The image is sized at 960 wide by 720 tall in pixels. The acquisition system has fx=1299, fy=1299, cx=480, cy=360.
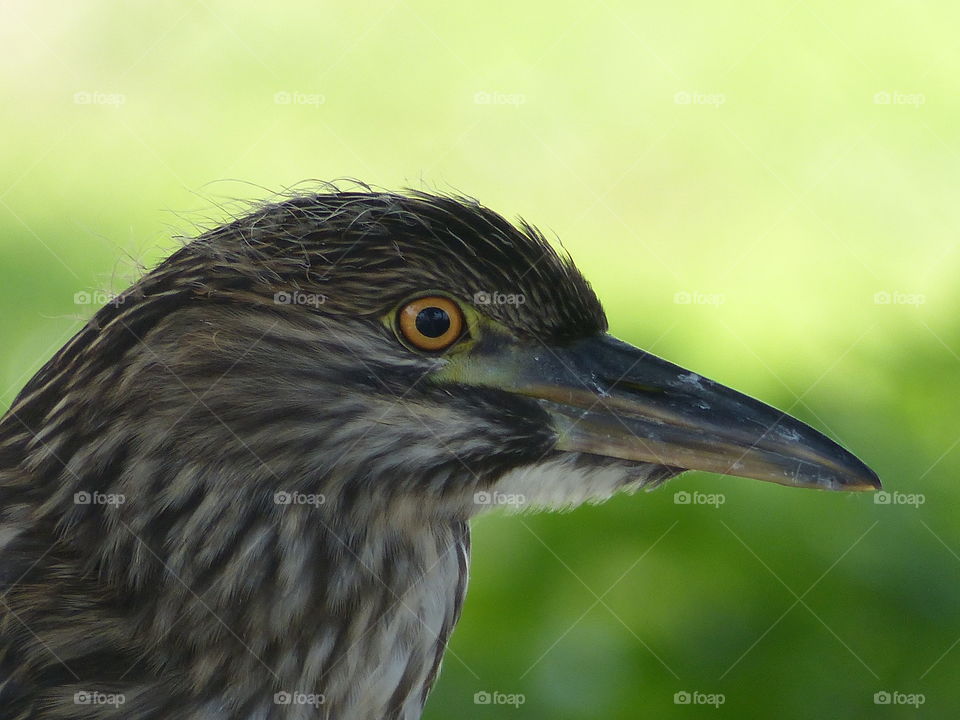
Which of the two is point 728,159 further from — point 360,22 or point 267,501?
point 267,501

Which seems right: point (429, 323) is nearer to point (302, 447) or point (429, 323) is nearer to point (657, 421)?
point (302, 447)

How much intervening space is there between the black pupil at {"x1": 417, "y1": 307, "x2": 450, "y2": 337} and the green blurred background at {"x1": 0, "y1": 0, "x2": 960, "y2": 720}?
0.70m

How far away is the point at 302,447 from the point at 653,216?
402 cm

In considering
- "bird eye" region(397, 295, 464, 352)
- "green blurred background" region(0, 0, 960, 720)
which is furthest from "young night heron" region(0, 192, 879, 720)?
"green blurred background" region(0, 0, 960, 720)

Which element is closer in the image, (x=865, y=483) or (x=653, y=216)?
(x=865, y=483)

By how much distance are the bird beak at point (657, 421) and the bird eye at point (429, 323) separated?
90mm

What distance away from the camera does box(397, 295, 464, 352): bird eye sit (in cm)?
246

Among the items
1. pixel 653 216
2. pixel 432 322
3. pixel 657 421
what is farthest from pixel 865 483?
pixel 653 216

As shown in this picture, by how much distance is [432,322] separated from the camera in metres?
2.47

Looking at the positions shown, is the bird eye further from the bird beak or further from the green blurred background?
the green blurred background

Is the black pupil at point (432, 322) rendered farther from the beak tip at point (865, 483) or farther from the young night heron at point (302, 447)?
the beak tip at point (865, 483)

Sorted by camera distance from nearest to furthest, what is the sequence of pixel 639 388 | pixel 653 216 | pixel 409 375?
1. pixel 409 375
2. pixel 639 388
3. pixel 653 216

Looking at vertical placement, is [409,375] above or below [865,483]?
above

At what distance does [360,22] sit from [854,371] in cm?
341
